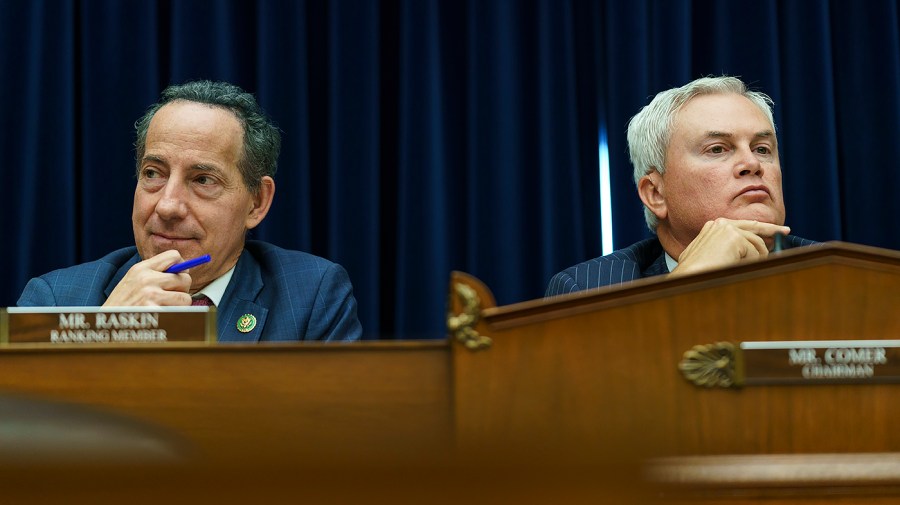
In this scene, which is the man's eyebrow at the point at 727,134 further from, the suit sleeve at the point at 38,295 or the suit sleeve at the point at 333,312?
the suit sleeve at the point at 38,295

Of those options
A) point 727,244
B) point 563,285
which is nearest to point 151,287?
point 563,285

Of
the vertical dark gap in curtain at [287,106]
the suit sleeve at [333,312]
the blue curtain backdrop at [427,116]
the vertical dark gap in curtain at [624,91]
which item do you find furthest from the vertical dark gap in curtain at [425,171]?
the suit sleeve at [333,312]

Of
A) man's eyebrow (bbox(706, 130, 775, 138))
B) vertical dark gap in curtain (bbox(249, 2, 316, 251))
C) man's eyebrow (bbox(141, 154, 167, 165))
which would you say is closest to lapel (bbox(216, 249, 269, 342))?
man's eyebrow (bbox(141, 154, 167, 165))

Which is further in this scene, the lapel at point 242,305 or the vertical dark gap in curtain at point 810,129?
the vertical dark gap in curtain at point 810,129

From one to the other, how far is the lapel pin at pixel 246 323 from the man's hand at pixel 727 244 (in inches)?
27.6

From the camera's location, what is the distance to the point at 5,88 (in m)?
2.11

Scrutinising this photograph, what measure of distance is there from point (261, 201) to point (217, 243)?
200 millimetres

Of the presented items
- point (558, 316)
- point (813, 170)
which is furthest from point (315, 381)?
point (813, 170)

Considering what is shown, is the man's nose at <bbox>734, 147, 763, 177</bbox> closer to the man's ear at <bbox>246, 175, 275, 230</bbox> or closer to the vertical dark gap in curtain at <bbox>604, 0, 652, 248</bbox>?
the vertical dark gap in curtain at <bbox>604, 0, 652, 248</bbox>

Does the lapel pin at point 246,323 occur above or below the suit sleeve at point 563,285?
below

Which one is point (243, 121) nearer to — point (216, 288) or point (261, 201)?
point (261, 201)

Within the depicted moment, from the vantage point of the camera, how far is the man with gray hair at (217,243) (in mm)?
1625

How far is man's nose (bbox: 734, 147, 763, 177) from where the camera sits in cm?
176

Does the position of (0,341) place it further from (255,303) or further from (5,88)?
(5,88)
